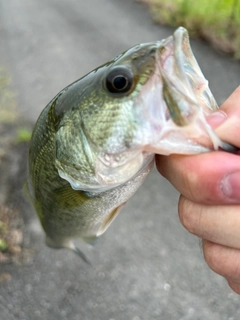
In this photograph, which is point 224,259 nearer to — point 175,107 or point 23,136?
point 175,107

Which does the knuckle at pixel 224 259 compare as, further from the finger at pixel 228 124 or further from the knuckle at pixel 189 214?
the finger at pixel 228 124

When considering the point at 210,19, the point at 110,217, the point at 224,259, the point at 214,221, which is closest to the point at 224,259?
the point at 224,259

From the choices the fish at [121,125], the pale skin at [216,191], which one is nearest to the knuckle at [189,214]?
the pale skin at [216,191]

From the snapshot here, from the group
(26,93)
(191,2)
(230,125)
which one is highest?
(230,125)

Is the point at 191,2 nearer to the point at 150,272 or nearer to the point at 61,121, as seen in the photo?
the point at 150,272

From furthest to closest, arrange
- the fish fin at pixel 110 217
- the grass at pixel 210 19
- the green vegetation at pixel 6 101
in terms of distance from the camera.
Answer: the grass at pixel 210 19, the green vegetation at pixel 6 101, the fish fin at pixel 110 217

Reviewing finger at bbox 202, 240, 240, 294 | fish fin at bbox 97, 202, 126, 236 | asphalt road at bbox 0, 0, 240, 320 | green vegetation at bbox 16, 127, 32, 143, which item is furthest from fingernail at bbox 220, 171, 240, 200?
green vegetation at bbox 16, 127, 32, 143

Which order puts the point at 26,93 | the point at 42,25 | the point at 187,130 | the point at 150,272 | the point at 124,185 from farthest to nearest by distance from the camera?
the point at 42,25, the point at 26,93, the point at 150,272, the point at 124,185, the point at 187,130

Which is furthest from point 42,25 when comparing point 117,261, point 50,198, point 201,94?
point 201,94
